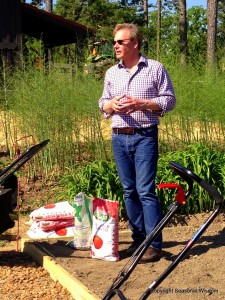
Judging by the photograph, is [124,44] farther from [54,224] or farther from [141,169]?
[54,224]

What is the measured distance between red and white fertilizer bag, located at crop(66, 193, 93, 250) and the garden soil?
7 centimetres

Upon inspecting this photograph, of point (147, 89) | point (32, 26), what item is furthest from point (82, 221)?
point (32, 26)

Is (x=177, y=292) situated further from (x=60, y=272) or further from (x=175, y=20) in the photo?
(x=175, y=20)

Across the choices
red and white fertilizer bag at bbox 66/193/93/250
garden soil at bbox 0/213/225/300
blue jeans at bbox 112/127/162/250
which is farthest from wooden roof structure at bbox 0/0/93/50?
blue jeans at bbox 112/127/162/250

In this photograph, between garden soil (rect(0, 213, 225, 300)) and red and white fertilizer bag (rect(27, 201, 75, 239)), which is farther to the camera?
red and white fertilizer bag (rect(27, 201, 75, 239))

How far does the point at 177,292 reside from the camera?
12.4 feet

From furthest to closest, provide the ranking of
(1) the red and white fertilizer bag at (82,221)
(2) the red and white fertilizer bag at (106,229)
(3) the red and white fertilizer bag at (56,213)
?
Answer: (3) the red and white fertilizer bag at (56,213)
(1) the red and white fertilizer bag at (82,221)
(2) the red and white fertilizer bag at (106,229)

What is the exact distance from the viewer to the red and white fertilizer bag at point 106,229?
4.48 metres

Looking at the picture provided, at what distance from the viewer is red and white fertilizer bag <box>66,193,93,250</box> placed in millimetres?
4656

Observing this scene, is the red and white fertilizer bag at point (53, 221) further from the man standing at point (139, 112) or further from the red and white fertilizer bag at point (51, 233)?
the man standing at point (139, 112)

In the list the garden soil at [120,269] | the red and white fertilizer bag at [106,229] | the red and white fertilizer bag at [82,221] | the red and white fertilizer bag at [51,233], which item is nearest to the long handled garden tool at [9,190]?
the garden soil at [120,269]

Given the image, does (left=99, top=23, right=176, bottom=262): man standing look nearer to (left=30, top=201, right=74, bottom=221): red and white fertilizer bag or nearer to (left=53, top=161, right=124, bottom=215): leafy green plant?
(left=30, top=201, right=74, bottom=221): red and white fertilizer bag

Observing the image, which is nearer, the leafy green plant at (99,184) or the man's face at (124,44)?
the man's face at (124,44)

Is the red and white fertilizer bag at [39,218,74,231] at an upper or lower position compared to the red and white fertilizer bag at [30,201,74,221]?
lower
